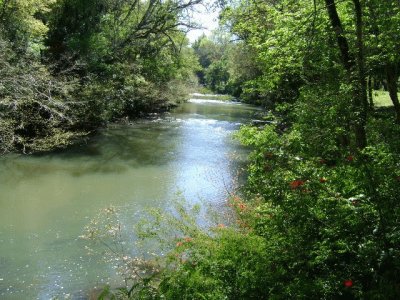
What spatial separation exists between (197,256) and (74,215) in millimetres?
6218

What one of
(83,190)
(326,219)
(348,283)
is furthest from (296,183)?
(83,190)

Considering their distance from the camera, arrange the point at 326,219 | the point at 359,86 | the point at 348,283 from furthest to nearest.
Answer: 1. the point at 359,86
2. the point at 326,219
3. the point at 348,283

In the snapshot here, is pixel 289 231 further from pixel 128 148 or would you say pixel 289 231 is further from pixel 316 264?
pixel 128 148

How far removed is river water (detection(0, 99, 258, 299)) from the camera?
7375 millimetres

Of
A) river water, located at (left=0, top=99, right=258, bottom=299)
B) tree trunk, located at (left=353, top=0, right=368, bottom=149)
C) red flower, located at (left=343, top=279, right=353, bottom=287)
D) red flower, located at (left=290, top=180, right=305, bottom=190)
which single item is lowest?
river water, located at (left=0, top=99, right=258, bottom=299)

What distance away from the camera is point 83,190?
12.3m

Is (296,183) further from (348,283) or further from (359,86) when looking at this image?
(359,86)

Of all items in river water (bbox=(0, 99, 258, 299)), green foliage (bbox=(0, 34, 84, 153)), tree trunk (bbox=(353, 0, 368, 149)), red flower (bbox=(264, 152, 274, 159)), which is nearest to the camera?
red flower (bbox=(264, 152, 274, 159))

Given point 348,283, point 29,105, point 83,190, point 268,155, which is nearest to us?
point 348,283

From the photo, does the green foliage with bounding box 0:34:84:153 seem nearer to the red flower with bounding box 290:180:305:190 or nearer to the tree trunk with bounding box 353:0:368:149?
the tree trunk with bounding box 353:0:368:149

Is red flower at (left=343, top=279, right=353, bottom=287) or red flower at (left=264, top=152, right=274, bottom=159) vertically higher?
red flower at (left=264, top=152, right=274, bottom=159)

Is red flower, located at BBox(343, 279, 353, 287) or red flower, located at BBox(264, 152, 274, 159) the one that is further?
red flower, located at BBox(264, 152, 274, 159)

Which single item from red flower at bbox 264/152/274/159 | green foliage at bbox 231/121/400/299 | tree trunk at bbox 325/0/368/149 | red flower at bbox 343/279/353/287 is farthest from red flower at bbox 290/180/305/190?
tree trunk at bbox 325/0/368/149

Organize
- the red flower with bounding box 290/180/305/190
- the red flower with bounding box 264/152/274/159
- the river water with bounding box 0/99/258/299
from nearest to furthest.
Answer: the red flower with bounding box 290/180/305/190 → the red flower with bounding box 264/152/274/159 → the river water with bounding box 0/99/258/299
